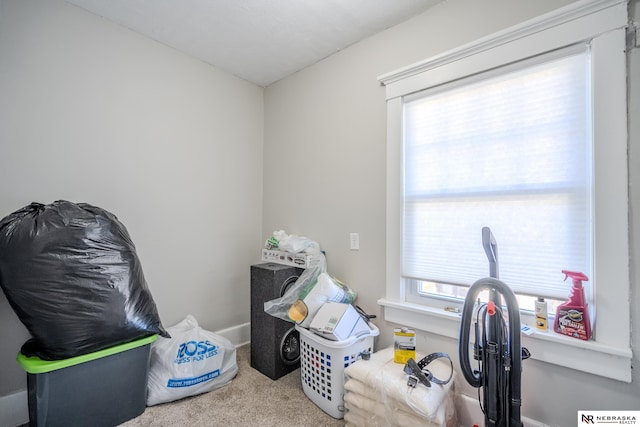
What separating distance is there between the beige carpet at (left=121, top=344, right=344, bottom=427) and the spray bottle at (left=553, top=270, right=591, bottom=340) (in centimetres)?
128

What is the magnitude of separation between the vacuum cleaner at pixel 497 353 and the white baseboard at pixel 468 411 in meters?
0.39

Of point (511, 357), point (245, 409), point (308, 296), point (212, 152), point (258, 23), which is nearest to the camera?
point (511, 357)

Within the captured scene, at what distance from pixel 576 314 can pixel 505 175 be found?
0.73 meters

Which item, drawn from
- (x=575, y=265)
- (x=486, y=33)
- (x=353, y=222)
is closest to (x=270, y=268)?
(x=353, y=222)

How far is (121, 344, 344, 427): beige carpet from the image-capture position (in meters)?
1.61

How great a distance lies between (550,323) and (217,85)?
2.98m

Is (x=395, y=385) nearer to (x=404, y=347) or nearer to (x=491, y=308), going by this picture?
(x=404, y=347)

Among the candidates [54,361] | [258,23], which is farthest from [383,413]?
[258,23]

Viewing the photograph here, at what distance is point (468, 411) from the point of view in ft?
5.07

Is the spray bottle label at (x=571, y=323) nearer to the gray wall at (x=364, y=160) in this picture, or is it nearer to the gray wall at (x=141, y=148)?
the gray wall at (x=364, y=160)

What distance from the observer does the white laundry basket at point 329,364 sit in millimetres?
1639

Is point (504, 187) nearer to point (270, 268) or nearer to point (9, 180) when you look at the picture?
point (270, 268)

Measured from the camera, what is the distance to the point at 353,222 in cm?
216

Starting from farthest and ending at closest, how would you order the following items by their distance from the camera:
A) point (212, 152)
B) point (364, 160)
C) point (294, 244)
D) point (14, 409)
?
point (212, 152) < point (294, 244) < point (364, 160) < point (14, 409)
